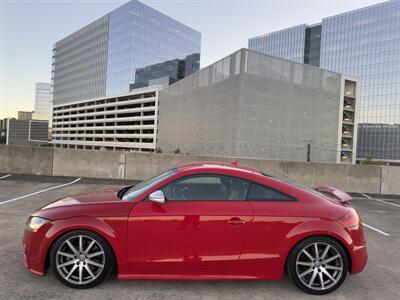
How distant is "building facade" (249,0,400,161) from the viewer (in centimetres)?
8706

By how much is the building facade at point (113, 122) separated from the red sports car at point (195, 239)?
79567 mm

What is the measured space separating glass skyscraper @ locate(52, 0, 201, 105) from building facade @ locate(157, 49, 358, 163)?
138 ft

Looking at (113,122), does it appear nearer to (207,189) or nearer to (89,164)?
(89,164)

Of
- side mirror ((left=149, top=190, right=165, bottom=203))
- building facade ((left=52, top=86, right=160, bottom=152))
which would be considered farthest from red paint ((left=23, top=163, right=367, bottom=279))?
building facade ((left=52, top=86, right=160, bottom=152))

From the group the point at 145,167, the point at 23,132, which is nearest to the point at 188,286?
the point at 145,167

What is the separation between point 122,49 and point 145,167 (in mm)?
96924

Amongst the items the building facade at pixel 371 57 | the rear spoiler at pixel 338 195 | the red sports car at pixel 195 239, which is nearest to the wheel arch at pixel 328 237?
the red sports car at pixel 195 239

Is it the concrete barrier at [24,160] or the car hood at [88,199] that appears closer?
the car hood at [88,199]

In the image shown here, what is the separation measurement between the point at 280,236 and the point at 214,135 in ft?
154

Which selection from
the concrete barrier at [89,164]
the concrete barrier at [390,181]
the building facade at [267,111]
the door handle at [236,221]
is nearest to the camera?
the door handle at [236,221]

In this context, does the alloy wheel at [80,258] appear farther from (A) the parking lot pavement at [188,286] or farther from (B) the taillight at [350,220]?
(B) the taillight at [350,220]

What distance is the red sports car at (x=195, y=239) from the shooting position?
3367 mm

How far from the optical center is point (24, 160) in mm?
13039

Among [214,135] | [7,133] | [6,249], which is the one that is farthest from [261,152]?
[7,133]
